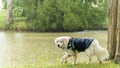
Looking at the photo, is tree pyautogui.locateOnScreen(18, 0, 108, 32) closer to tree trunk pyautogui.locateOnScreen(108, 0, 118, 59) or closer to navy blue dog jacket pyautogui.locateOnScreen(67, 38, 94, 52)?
tree trunk pyautogui.locateOnScreen(108, 0, 118, 59)

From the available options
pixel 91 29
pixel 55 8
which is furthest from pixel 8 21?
pixel 91 29

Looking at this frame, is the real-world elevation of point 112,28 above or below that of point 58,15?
above

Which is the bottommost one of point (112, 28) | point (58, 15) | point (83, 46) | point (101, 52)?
point (58, 15)

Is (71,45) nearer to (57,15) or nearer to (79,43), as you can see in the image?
(79,43)

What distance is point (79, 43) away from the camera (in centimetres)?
825

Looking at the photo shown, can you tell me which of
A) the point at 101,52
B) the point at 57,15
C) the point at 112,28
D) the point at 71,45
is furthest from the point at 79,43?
the point at 57,15

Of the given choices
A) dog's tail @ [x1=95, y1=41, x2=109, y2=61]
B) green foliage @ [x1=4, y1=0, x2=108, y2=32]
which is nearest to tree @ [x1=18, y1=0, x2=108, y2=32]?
green foliage @ [x1=4, y1=0, x2=108, y2=32]

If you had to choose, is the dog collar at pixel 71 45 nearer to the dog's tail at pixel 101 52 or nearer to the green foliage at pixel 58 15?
the dog's tail at pixel 101 52

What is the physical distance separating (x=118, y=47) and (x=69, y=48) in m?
1.17

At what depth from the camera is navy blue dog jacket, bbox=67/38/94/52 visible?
8203 mm

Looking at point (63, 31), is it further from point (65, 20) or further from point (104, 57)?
point (104, 57)

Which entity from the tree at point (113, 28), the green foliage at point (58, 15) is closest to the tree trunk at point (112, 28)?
the tree at point (113, 28)

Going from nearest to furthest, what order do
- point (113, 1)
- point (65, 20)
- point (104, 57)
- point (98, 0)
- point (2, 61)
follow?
point (104, 57)
point (113, 1)
point (2, 61)
point (65, 20)
point (98, 0)

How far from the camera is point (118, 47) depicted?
8.59 metres
